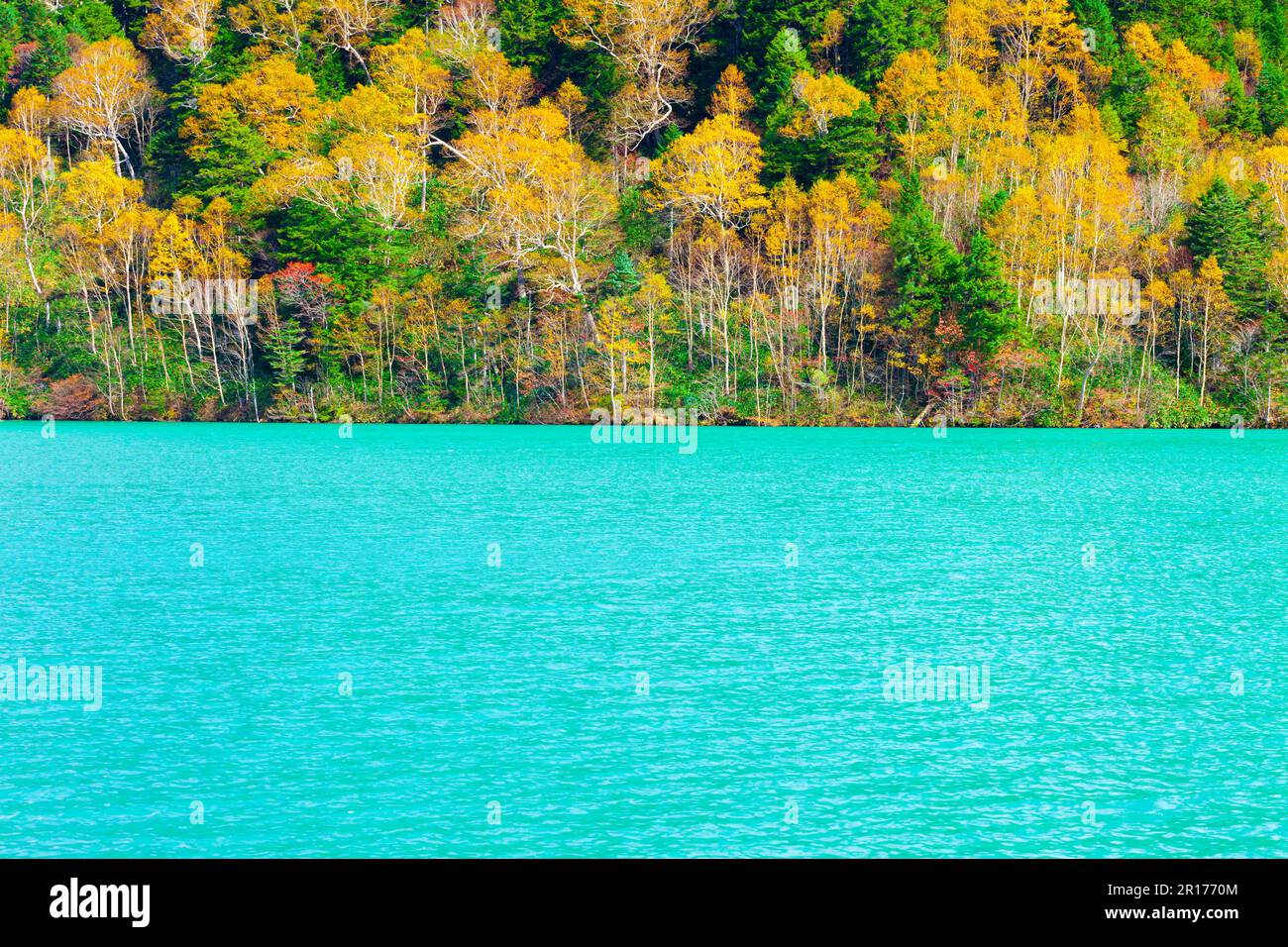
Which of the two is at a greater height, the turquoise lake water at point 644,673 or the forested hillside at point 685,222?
the forested hillside at point 685,222

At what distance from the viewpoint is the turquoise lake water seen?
13.4m

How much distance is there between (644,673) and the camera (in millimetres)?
19328

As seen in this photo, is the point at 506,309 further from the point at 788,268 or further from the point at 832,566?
the point at 832,566

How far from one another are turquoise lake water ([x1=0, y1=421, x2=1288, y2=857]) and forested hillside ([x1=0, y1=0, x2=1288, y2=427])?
38.6 metres

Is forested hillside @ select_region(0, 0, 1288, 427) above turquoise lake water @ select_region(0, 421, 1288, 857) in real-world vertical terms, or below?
above

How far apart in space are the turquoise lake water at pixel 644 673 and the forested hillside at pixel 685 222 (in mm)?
38571

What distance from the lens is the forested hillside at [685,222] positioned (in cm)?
7812

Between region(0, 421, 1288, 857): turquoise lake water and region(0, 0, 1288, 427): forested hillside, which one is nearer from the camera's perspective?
region(0, 421, 1288, 857): turquoise lake water

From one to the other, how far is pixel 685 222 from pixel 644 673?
72.3 metres

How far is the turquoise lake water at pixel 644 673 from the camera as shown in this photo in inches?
529

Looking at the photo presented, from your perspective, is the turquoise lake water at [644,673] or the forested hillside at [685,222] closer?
the turquoise lake water at [644,673]

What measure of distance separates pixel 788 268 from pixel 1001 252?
1329 cm

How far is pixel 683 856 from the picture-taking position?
12531mm
